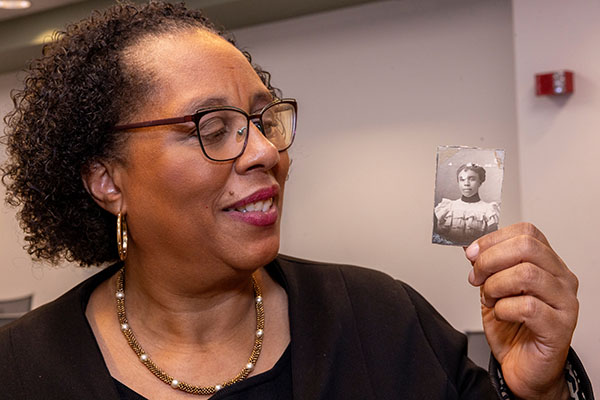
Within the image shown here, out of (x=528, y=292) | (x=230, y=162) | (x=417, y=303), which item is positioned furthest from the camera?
(x=417, y=303)

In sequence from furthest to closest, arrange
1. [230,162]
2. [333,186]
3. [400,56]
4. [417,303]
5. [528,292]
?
[333,186] → [400,56] → [417,303] → [230,162] → [528,292]

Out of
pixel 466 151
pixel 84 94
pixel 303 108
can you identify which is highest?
pixel 303 108

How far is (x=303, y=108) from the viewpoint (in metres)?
5.27

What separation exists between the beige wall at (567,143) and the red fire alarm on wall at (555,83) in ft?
0.22

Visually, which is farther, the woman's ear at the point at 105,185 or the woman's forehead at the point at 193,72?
the woman's ear at the point at 105,185

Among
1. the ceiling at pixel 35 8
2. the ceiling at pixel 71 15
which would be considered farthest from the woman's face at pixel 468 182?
the ceiling at pixel 35 8

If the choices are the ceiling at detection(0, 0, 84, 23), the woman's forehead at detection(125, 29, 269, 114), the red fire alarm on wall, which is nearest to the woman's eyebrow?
the woman's forehead at detection(125, 29, 269, 114)

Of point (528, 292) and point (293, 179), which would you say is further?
point (293, 179)

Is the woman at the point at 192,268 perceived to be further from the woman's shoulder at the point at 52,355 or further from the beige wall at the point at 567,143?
the beige wall at the point at 567,143

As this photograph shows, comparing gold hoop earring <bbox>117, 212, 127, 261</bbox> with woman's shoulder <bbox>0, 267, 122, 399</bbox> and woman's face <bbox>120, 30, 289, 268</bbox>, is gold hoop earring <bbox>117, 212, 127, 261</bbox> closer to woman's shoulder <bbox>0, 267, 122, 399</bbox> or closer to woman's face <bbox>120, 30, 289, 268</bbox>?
woman's face <bbox>120, 30, 289, 268</bbox>

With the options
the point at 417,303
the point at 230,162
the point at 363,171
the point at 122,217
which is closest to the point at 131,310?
the point at 122,217

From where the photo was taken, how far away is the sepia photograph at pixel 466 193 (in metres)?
1.24

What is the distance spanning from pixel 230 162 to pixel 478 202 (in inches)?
19.5

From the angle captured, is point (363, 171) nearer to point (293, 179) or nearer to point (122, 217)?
point (293, 179)
